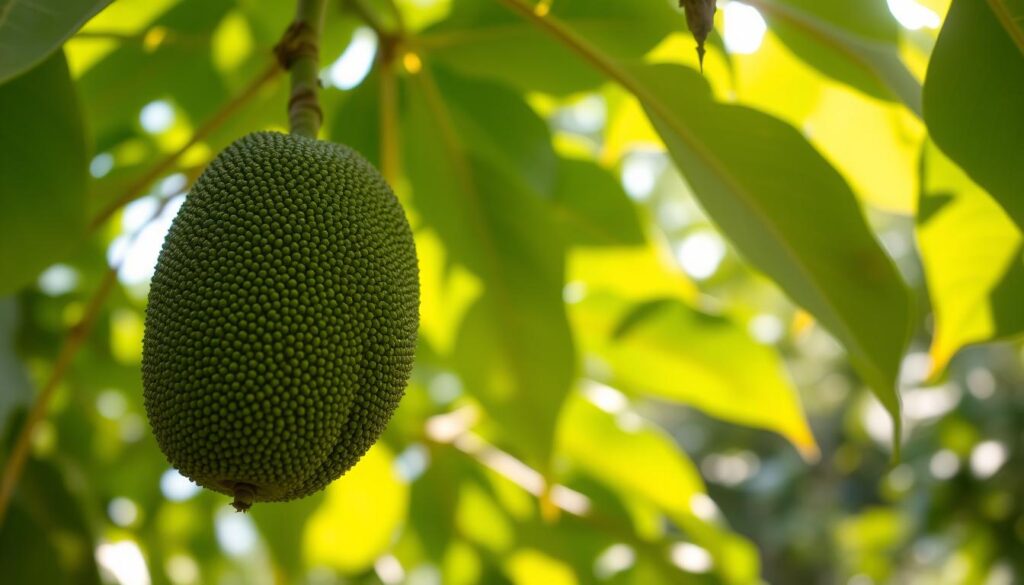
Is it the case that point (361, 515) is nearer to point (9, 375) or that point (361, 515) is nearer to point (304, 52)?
point (9, 375)

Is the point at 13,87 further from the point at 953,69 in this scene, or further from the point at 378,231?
the point at 953,69

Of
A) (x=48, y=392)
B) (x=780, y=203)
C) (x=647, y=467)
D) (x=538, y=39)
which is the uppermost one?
(x=538, y=39)

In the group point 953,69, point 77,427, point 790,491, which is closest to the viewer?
point 953,69

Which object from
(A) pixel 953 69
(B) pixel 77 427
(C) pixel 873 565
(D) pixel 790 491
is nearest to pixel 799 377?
(D) pixel 790 491

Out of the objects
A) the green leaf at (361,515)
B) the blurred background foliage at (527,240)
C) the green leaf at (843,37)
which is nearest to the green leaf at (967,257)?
the blurred background foliage at (527,240)

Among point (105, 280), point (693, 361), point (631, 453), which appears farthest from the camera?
point (631, 453)

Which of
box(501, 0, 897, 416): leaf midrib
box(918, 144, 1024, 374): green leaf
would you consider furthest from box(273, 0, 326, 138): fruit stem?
box(918, 144, 1024, 374): green leaf

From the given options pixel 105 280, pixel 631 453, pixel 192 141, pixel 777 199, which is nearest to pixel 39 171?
pixel 192 141

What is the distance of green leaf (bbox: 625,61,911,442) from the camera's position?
105 cm

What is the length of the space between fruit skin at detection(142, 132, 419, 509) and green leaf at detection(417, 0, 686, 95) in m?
0.54

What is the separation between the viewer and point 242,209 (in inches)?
32.6

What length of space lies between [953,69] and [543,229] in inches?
25.0

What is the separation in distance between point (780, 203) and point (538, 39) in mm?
447

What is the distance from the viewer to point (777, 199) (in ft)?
3.60
